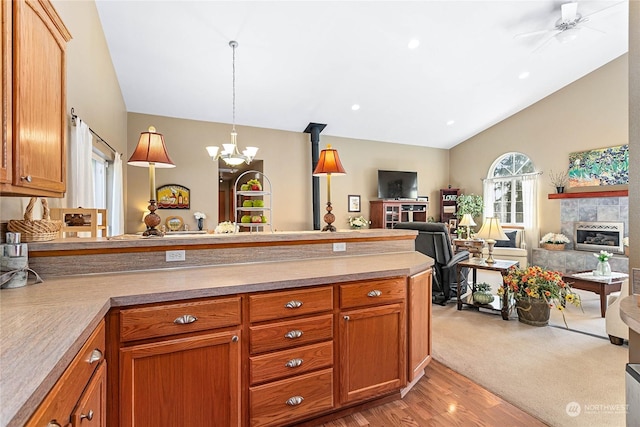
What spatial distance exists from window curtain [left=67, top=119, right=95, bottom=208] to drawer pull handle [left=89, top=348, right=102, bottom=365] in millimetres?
2058

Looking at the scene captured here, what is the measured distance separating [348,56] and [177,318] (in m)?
4.59

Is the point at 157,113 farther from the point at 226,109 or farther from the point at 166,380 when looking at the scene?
the point at 166,380

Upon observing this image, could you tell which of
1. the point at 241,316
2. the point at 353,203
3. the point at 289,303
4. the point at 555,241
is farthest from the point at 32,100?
the point at 555,241

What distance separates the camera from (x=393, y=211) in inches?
304

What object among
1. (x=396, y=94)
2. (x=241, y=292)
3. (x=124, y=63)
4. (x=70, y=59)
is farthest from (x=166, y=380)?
(x=396, y=94)

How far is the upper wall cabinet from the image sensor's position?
1244mm

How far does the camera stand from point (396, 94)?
→ 19.9ft

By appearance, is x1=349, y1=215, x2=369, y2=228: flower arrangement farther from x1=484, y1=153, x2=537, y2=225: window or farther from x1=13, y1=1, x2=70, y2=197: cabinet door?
x1=13, y1=1, x2=70, y2=197: cabinet door

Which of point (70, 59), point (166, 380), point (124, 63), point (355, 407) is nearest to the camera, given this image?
point (166, 380)

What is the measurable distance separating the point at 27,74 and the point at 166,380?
1.48 metres

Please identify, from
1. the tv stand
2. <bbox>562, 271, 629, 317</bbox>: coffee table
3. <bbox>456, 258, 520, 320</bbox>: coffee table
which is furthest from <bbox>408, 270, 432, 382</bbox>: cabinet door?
the tv stand

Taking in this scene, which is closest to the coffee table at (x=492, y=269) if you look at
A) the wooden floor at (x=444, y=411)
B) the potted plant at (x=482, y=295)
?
the potted plant at (x=482, y=295)

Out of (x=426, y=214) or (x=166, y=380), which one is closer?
(x=166, y=380)

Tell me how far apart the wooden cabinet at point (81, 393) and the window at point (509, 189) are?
319 inches
